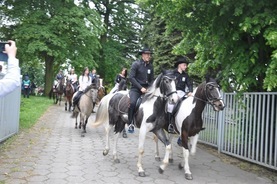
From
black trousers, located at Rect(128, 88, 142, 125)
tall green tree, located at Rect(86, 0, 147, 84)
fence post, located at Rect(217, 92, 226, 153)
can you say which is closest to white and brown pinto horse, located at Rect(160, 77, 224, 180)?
black trousers, located at Rect(128, 88, 142, 125)

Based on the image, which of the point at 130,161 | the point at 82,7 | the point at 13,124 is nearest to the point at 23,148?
the point at 13,124

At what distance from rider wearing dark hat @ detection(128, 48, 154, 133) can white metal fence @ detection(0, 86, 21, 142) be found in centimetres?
364

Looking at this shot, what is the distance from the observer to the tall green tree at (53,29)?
89.1 feet

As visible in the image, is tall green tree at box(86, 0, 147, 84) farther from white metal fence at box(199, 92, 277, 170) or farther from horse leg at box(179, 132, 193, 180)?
horse leg at box(179, 132, 193, 180)

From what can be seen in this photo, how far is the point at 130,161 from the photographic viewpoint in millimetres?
8000

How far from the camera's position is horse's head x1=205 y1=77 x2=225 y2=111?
21.6 feet

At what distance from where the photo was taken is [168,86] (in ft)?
21.8

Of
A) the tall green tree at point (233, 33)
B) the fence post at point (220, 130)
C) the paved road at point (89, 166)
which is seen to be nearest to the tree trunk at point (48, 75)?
the paved road at point (89, 166)

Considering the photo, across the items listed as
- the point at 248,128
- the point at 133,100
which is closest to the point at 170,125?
the point at 133,100

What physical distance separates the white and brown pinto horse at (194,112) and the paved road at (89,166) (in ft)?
1.89

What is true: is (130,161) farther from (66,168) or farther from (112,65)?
(112,65)

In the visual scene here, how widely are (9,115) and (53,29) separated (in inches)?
765

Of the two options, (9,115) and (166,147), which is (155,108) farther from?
(9,115)

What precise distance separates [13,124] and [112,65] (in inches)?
1000
